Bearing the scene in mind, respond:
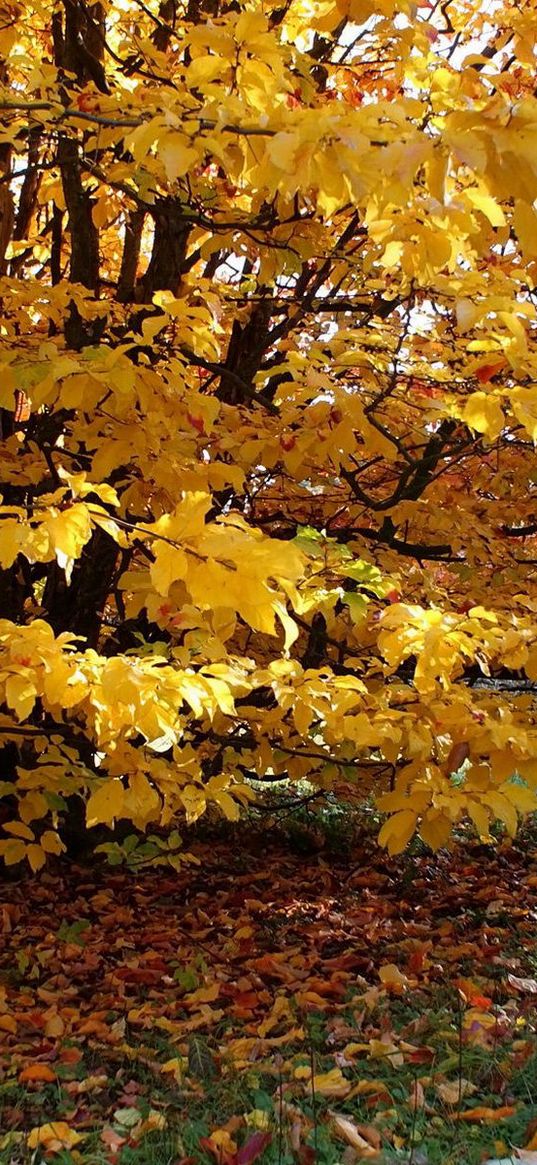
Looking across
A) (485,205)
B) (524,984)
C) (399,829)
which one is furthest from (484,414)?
(524,984)

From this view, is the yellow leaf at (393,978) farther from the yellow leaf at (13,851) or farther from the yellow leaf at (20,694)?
the yellow leaf at (20,694)

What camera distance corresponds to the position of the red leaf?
7.13 feet

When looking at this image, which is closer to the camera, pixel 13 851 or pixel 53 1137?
pixel 53 1137

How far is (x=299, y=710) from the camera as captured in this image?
2391 mm

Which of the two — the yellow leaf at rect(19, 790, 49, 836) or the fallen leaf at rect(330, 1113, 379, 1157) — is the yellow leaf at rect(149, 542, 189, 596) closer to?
the fallen leaf at rect(330, 1113, 379, 1157)

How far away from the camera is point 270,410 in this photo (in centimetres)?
389

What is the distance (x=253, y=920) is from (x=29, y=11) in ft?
14.0

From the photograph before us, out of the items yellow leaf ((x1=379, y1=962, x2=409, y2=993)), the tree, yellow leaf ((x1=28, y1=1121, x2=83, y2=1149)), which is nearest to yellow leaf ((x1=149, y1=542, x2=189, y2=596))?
the tree

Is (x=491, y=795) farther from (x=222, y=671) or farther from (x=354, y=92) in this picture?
(x=354, y=92)

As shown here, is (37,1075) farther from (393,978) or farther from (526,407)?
(526,407)

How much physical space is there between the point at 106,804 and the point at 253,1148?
86 centimetres

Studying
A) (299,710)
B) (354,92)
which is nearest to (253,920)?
(299,710)

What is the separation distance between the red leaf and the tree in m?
0.77

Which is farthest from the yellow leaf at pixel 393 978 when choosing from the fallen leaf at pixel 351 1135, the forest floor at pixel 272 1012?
the fallen leaf at pixel 351 1135
